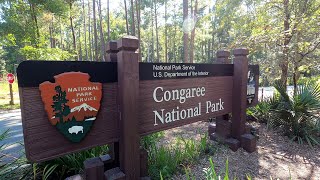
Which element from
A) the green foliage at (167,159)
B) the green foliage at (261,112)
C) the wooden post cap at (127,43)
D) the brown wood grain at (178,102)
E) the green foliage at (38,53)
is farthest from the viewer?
the green foliage at (38,53)

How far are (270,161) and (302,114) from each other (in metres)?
1.60

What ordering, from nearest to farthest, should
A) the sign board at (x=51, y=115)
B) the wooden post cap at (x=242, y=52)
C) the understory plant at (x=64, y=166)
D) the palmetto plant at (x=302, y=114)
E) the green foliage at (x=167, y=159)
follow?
the sign board at (x=51, y=115)
the understory plant at (x=64, y=166)
the green foliage at (x=167, y=159)
the wooden post cap at (x=242, y=52)
the palmetto plant at (x=302, y=114)

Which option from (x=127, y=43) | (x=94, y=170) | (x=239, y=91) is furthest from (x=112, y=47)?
(x=239, y=91)

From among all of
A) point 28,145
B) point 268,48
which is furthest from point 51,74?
point 268,48

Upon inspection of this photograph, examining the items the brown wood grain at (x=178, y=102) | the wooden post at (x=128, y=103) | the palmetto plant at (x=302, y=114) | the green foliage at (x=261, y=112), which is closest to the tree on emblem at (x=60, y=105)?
the wooden post at (x=128, y=103)

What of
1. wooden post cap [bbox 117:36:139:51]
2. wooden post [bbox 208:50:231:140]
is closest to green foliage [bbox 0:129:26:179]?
wooden post cap [bbox 117:36:139:51]

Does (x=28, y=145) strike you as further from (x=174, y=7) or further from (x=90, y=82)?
(x=174, y=7)

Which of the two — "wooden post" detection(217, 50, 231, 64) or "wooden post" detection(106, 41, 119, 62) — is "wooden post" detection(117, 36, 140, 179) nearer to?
"wooden post" detection(106, 41, 119, 62)

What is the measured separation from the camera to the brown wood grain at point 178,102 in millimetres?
2303

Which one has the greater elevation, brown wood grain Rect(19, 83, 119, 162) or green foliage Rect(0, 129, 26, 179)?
brown wood grain Rect(19, 83, 119, 162)

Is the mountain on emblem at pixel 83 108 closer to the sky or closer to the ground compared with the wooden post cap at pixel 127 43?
closer to the ground

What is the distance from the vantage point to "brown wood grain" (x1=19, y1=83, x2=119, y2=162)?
5.30 ft

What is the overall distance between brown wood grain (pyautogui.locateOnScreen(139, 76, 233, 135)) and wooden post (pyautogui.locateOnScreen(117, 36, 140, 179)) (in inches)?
7.2

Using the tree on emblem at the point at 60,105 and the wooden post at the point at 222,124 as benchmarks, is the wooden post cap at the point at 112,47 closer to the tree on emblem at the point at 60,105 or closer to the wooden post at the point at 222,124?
the tree on emblem at the point at 60,105
